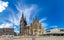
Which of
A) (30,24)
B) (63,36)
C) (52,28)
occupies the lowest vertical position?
A: (63,36)

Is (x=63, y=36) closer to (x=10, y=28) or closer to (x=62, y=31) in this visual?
(x=62, y=31)

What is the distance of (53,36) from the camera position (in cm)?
1977

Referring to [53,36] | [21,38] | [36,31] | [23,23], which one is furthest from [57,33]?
[23,23]

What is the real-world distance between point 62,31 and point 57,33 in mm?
1244

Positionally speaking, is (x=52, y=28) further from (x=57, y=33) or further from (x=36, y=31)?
(x=36, y=31)

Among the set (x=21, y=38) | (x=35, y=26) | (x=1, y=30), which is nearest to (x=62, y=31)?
(x=21, y=38)

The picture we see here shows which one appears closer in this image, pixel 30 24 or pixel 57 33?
pixel 57 33

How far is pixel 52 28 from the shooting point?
22688 millimetres

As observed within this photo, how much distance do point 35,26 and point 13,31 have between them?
4.30m

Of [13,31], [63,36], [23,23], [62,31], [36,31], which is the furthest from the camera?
[23,23]

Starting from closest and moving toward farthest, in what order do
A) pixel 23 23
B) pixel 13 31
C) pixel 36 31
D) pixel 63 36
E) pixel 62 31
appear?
pixel 63 36 → pixel 62 31 → pixel 13 31 → pixel 36 31 → pixel 23 23

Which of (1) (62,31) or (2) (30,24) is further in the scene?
(2) (30,24)

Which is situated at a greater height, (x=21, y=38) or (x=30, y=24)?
(x=30, y=24)

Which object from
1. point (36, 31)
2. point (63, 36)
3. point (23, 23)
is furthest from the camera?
point (23, 23)
